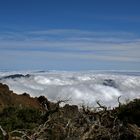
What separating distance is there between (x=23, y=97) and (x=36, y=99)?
99.2 inches

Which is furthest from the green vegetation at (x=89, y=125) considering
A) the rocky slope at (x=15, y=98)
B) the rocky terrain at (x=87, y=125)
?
the rocky slope at (x=15, y=98)

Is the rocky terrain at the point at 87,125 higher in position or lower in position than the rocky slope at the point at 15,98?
higher

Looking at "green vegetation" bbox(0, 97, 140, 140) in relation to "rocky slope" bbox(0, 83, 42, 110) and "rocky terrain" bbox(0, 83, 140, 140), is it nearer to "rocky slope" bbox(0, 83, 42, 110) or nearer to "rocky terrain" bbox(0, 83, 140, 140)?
"rocky terrain" bbox(0, 83, 140, 140)

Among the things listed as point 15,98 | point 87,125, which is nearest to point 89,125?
point 87,125

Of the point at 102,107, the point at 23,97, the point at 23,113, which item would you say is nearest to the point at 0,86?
the point at 23,97

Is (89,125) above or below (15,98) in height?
above

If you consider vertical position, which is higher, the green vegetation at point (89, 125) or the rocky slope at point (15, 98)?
the green vegetation at point (89, 125)

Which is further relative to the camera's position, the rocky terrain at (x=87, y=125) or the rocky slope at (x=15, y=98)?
the rocky slope at (x=15, y=98)

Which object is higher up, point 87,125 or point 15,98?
point 87,125

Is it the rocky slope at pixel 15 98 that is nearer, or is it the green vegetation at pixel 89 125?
the green vegetation at pixel 89 125

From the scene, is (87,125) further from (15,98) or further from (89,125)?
(15,98)

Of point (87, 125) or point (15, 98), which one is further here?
point (15, 98)

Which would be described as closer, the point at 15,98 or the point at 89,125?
the point at 89,125

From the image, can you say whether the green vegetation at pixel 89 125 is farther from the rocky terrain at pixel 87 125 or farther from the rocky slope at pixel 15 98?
the rocky slope at pixel 15 98
